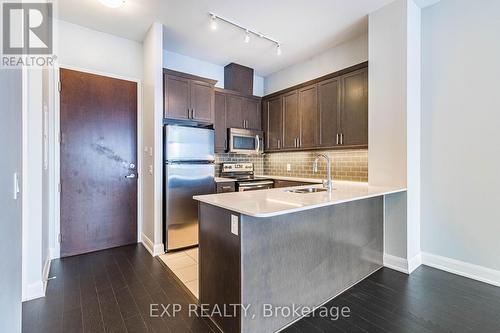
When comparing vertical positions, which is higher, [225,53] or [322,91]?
[225,53]

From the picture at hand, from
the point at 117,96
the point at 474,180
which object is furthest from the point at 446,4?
the point at 117,96

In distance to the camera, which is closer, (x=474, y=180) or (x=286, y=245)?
(x=286, y=245)

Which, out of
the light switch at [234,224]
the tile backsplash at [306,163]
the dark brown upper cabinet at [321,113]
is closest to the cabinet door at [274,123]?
the dark brown upper cabinet at [321,113]

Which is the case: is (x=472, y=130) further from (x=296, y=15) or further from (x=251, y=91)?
(x=251, y=91)

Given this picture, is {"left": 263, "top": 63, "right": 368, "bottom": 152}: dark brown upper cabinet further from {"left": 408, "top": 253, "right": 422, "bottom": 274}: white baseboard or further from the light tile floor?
the light tile floor

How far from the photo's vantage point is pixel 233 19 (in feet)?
10.3

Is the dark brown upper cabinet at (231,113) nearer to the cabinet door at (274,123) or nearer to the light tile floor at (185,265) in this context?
the cabinet door at (274,123)

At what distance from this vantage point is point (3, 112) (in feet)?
3.21

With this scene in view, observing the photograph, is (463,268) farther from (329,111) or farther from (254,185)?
(254,185)

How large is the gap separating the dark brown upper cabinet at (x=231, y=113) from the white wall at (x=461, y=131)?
279cm

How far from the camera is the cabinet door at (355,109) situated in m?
3.34

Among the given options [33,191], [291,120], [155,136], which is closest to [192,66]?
[155,136]

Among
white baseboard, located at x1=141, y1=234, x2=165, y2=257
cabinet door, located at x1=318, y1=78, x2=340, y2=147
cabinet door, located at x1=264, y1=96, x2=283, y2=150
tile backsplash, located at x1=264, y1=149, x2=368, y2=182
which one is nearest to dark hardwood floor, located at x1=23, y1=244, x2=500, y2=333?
white baseboard, located at x1=141, y1=234, x2=165, y2=257

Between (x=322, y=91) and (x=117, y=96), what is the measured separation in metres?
3.07
